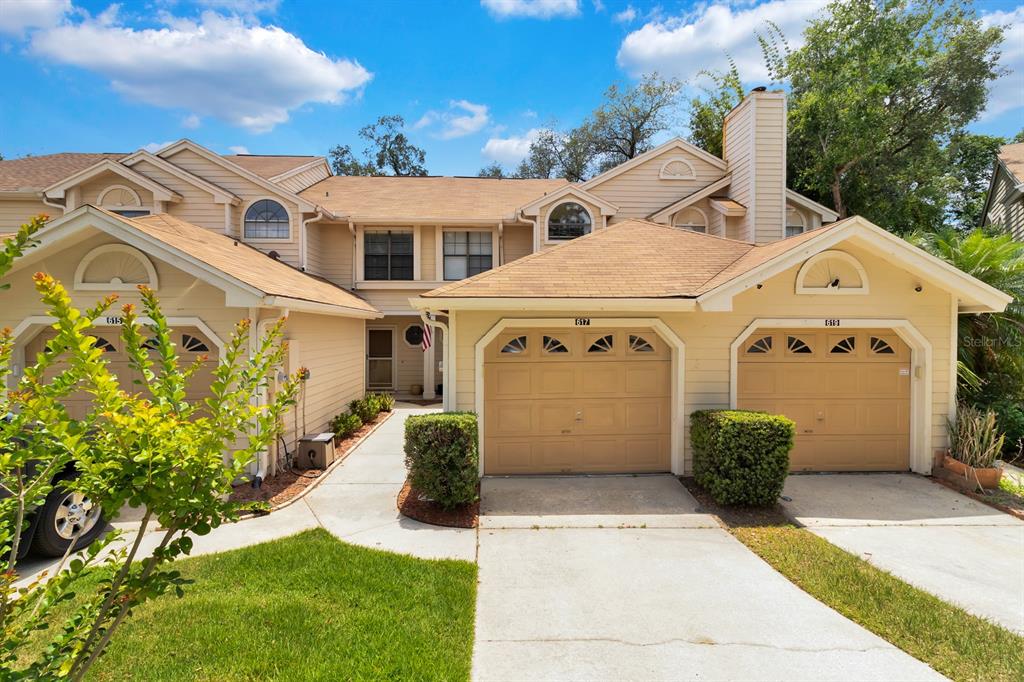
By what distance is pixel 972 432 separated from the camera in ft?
26.5

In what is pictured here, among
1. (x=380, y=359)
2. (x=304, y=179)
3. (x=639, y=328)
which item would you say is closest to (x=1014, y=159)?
(x=639, y=328)

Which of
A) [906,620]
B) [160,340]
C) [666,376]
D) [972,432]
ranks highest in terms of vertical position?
[160,340]

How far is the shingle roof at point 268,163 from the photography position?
1795 cm

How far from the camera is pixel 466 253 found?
1706cm

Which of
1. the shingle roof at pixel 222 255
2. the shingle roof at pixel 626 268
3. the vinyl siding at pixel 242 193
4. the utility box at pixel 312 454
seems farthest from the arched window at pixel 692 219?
the utility box at pixel 312 454

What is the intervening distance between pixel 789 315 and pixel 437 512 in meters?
6.30

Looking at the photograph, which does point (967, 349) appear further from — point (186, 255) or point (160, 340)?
point (186, 255)

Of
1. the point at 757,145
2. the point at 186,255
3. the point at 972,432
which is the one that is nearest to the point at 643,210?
the point at 757,145

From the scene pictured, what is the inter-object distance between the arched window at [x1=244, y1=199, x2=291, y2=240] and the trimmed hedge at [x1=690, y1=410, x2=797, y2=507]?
13.1 m

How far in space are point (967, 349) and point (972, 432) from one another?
10.5 feet

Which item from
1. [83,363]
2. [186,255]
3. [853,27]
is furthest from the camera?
[853,27]

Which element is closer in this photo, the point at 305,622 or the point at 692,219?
the point at 305,622

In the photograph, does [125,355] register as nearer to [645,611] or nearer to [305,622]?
[305,622]

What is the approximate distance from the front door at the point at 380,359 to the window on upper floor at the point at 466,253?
2.94 metres
